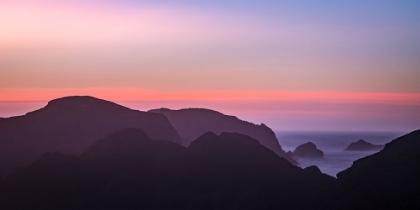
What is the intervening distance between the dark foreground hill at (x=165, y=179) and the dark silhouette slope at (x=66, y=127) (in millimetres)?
14379

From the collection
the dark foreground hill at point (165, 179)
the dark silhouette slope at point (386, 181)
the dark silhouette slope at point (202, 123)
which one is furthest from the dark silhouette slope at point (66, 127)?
the dark silhouette slope at point (386, 181)

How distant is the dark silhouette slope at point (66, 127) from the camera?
3036 inches

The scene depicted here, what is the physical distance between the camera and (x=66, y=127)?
80812 mm

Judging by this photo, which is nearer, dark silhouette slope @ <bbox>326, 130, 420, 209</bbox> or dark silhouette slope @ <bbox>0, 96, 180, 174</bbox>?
dark silhouette slope @ <bbox>326, 130, 420, 209</bbox>

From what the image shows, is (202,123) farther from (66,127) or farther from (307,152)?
(307,152)

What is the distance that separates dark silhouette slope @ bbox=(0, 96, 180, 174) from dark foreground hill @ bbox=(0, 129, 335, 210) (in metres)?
14.4

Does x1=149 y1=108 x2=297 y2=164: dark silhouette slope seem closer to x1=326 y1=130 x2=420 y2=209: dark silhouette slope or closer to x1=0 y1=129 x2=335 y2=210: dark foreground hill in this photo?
x1=0 y1=129 x2=335 y2=210: dark foreground hill

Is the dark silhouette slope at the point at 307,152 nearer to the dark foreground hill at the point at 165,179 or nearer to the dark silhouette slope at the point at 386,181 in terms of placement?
the dark foreground hill at the point at 165,179

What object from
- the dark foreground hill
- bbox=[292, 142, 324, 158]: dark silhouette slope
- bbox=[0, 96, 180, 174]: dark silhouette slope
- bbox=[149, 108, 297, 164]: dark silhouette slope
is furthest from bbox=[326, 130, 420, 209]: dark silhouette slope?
bbox=[292, 142, 324, 158]: dark silhouette slope

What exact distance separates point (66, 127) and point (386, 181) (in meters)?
51.6

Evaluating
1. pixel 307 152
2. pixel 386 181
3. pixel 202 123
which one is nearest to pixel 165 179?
pixel 386 181

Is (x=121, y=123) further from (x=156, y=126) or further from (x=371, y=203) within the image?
(x=371, y=203)

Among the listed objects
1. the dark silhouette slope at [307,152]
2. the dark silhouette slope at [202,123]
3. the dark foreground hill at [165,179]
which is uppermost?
the dark silhouette slope at [202,123]

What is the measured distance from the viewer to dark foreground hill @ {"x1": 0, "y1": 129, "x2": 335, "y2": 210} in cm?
5097
